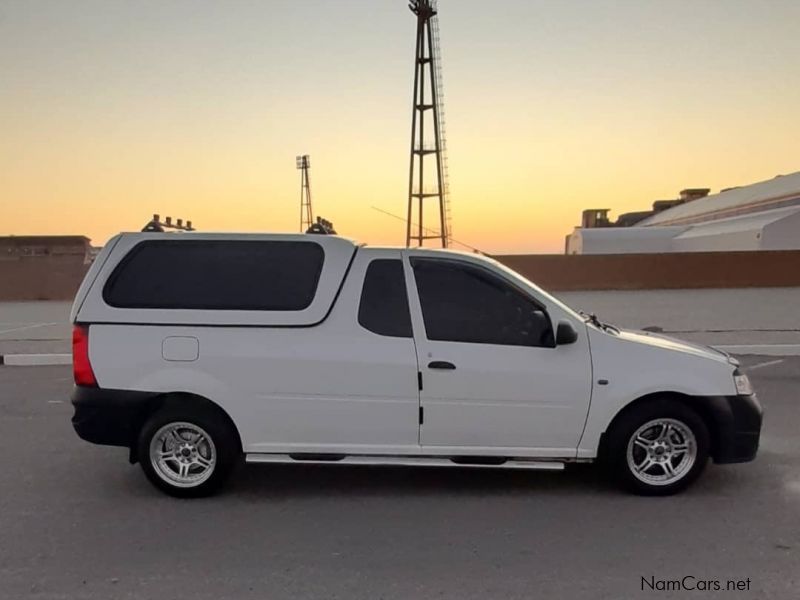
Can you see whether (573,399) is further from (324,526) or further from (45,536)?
(45,536)

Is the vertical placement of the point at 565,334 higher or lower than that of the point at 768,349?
higher

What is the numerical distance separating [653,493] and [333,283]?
8.90ft

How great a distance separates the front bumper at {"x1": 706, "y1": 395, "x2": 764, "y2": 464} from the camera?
14.0ft

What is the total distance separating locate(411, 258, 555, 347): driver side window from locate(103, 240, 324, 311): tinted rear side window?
2.73 feet

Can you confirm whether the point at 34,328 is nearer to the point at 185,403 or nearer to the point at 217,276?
the point at 185,403

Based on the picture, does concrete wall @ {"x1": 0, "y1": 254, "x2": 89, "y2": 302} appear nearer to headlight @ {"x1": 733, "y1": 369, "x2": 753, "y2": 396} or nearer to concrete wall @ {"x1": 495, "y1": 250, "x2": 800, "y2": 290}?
concrete wall @ {"x1": 495, "y1": 250, "x2": 800, "y2": 290}

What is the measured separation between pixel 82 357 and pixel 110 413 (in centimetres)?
45

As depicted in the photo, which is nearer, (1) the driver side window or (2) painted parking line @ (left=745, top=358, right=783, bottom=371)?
(1) the driver side window

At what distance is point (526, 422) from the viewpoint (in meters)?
4.24

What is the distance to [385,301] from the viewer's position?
170 inches

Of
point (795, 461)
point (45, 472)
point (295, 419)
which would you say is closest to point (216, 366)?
point (295, 419)

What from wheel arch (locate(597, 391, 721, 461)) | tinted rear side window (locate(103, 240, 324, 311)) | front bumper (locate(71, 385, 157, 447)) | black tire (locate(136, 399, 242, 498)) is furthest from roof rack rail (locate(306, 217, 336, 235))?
wheel arch (locate(597, 391, 721, 461))

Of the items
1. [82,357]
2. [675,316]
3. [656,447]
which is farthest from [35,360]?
[675,316]

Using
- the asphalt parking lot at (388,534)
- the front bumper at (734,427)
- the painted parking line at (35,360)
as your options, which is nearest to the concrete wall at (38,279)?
the painted parking line at (35,360)
